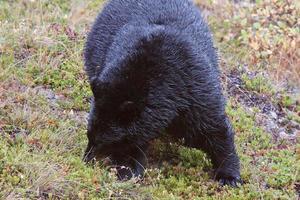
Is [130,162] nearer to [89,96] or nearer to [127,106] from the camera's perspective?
[127,106]

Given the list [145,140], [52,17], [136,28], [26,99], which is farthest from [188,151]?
[52,17]

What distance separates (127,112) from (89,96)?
201 centimetres

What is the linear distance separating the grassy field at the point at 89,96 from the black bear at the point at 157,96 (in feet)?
0.88

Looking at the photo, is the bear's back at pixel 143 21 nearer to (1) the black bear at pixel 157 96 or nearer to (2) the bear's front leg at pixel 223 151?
(1) the black bear at pixel 157 96

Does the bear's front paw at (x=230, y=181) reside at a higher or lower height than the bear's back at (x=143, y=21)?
lower

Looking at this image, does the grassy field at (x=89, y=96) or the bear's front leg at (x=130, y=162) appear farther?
the bear's front leg at (x=130, y=162)

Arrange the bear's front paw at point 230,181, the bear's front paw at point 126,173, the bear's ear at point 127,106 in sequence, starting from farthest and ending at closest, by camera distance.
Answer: the bear's front paw at point 230,181 → the bear's front paw at point 126,173 → the bear's ear at point 127,106

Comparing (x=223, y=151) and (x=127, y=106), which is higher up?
(x=127, y=106)

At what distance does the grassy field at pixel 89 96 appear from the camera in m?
4.69

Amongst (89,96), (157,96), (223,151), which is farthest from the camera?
(89,96)

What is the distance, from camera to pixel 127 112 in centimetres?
464

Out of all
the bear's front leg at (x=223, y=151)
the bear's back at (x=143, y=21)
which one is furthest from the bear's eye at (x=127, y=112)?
the bear's back at (x=143, y=21)

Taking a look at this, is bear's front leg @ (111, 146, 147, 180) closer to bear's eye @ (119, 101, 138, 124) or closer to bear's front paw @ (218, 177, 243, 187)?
bear's eye @ (119, 101, 138, 124)

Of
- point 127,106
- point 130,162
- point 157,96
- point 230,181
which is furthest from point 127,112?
point 230,181
